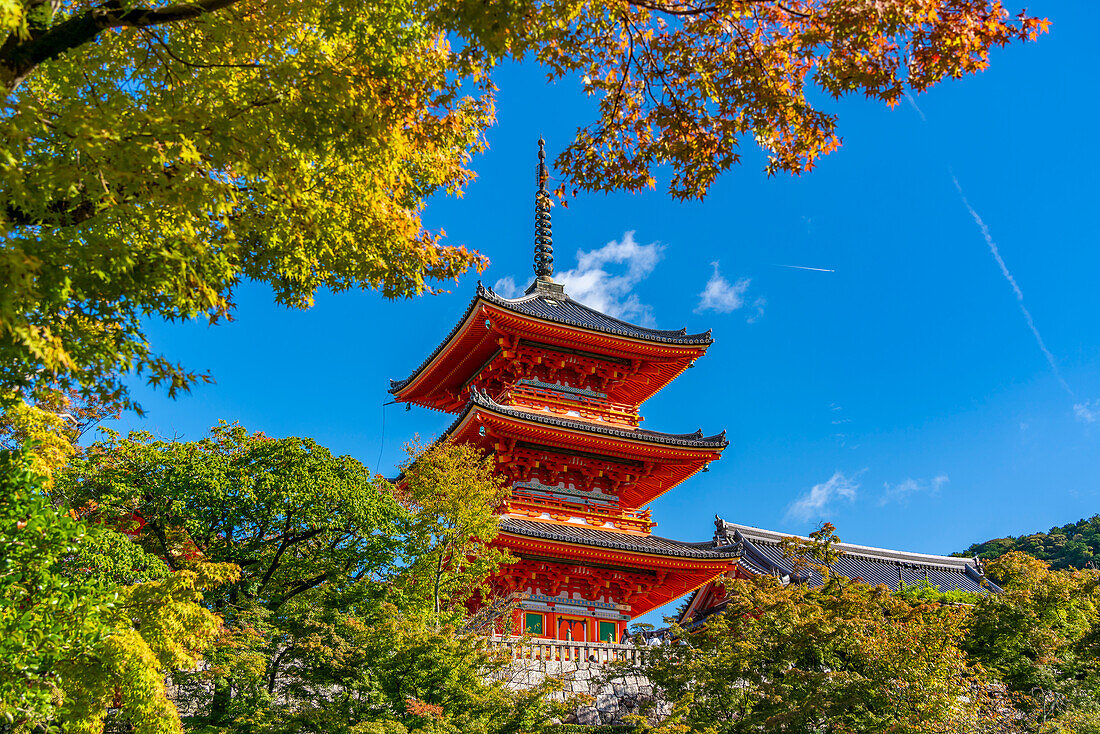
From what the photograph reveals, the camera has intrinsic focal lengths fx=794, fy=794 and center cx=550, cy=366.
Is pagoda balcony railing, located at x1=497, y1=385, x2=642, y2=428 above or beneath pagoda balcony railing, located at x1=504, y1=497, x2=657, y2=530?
above

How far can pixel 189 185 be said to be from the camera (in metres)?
5.16

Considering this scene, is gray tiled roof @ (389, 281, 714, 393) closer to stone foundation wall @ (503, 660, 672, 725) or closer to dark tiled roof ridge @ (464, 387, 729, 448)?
dark tiled roof ridge @ (464, 387, 729, 448)

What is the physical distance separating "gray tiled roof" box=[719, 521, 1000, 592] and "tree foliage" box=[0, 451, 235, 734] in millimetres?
18648

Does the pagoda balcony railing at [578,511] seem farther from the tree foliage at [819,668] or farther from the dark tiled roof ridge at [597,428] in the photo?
the tree foliage at [819,668]

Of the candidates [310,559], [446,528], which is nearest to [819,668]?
[446,528]

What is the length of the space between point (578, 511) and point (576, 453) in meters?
1.45

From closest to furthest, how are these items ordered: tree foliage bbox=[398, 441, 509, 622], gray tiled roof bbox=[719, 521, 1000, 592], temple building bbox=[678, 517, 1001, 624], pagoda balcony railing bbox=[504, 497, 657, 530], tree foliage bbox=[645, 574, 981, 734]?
tree foliage bbox=[645, 574, 981, 734]
tree foliage bbox=[398, 441, 509, 622]
pagoda balcony railing bbox=[504, 497, 657, 530]
temple building bbox=[678, 517, 1001, 624]
gray tiled roof bbox=[719, 521, 1000, 592]

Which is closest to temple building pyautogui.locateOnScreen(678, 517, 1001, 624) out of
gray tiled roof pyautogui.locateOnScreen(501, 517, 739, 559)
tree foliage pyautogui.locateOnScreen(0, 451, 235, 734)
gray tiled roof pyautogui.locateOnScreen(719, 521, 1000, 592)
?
gray tiled roof pyautogui.locateOnScreen(719, 521, 1000, 592)

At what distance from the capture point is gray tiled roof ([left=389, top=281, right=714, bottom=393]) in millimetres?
19922

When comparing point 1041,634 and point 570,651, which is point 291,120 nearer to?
point 570,651

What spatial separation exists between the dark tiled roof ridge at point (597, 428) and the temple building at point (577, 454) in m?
0.04

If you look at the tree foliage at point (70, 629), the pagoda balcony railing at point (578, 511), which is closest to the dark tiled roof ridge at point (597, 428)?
the pagoda balcony railing at point (578, 511)

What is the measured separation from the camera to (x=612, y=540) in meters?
18.3

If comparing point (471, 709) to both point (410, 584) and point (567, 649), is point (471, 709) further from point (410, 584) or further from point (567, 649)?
point (567, 649)
